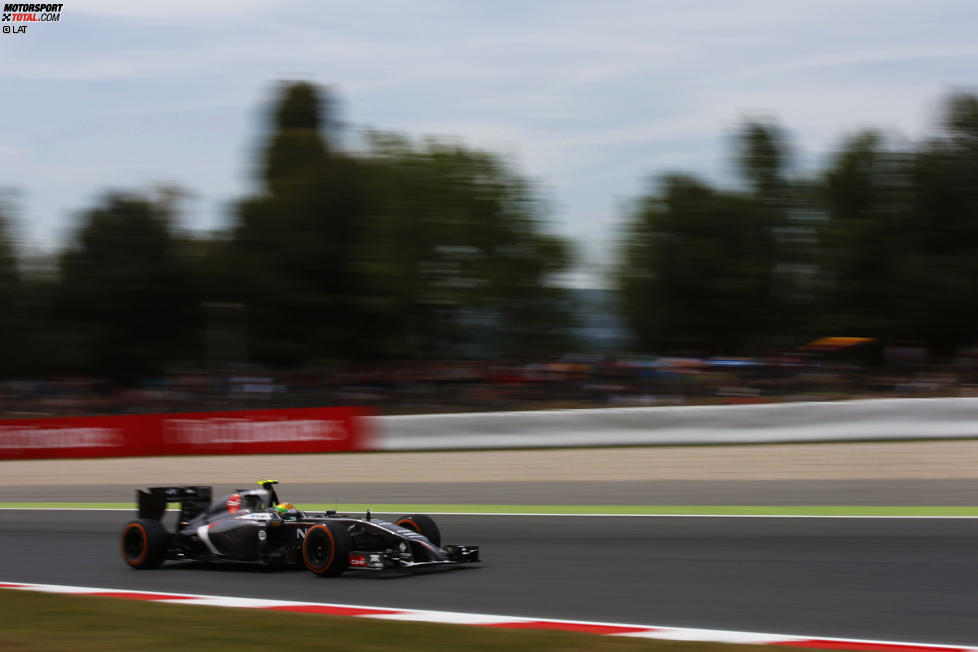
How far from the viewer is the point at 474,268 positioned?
3450 centimetres

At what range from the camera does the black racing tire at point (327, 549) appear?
7.92 m

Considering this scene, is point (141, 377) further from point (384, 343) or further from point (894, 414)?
point (894, 414)

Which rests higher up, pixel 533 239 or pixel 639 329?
pixel 533 239

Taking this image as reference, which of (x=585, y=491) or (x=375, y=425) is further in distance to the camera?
(x=375, y=425)

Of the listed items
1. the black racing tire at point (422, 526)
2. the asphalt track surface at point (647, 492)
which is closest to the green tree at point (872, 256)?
the asphalt track surface at point (647, 492)

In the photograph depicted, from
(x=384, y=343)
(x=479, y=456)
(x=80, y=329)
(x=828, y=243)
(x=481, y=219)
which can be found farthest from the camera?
(x=80, y=329)

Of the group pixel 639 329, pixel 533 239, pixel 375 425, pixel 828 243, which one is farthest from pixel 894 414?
pixel 639 329

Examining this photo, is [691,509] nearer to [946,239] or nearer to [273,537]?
[273,537]

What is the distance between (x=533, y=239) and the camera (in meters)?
35.1

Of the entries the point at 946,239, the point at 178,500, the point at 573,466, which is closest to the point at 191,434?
the point at 573,466

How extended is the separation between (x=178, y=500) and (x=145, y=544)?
0.55 meters

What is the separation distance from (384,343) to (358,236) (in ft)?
20.4

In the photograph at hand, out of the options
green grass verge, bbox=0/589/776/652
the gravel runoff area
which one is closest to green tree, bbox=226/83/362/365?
the gravel runoff area

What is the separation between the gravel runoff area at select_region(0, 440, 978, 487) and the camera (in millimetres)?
13453
